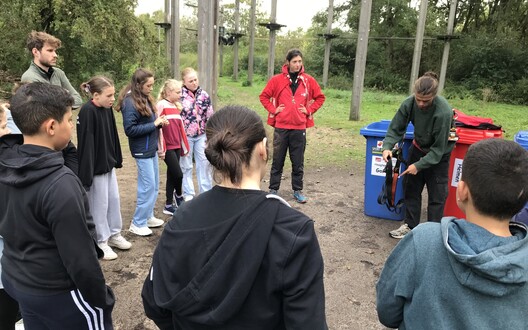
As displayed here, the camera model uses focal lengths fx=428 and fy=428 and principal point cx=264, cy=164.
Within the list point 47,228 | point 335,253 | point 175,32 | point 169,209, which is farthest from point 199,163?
point 175,32

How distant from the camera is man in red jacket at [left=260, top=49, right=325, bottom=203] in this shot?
564 centimetres

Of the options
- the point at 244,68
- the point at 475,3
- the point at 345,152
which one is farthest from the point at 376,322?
the point at 244,68

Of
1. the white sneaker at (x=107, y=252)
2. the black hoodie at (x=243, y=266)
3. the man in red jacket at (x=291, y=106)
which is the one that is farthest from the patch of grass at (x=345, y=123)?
the white sneaker at (x=107, y=252)

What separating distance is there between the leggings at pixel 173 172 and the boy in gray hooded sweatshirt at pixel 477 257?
370 centimetres

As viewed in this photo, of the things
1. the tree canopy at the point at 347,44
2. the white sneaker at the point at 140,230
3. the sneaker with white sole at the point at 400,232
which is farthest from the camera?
the tree canopy at the point at 347,44

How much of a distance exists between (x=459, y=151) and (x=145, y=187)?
3457 millimetres

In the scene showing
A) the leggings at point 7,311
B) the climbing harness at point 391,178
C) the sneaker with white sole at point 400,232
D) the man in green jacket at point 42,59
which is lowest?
the sneaker with white sole at point 400,232

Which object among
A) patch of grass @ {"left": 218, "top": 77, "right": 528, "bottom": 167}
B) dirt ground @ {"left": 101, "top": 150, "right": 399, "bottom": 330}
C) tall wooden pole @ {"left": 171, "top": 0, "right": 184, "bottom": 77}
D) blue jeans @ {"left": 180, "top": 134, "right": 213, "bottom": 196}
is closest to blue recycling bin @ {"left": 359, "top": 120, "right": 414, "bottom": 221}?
dirt ground @ {"left": 101, "top": 150, "right": 399, "bottom": 330}

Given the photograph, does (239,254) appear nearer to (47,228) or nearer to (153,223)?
(47,228)

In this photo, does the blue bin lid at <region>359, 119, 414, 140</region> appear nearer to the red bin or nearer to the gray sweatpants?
the red bin

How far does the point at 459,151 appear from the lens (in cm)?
476

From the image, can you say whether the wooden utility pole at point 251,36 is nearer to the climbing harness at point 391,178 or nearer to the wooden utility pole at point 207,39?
the wooden utility pole at point 207,39

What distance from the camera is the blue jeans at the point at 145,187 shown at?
4477 millimetres

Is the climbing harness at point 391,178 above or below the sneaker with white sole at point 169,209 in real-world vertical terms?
above
